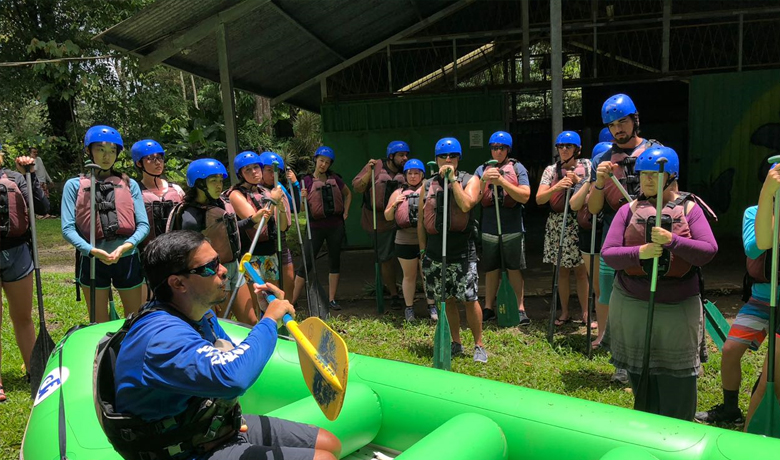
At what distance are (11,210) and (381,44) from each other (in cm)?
679

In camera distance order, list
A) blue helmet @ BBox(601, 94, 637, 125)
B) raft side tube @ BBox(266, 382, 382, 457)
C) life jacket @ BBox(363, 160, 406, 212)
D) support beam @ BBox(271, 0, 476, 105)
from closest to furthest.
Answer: raft side tube @ BBox(266, 382, 382, 457), blue helmet @ BBox(601, 94, 637, 125), life jacket @ BBox(363, 160, 406, 212), support beam @ BBox(271, 0, 476, 105)

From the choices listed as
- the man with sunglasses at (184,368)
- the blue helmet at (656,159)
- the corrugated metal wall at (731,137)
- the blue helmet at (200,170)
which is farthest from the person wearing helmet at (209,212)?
the corrugated metal wall at (731,137)

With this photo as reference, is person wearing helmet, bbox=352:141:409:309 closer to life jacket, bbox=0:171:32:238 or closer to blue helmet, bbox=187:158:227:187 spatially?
blue helmet, bbox=187:158:227:187

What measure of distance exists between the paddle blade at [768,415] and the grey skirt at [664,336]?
0.35 metres

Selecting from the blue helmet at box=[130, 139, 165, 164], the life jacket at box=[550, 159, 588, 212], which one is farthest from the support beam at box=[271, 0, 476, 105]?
the blue helmet at box=[130, 139, 165, 164]

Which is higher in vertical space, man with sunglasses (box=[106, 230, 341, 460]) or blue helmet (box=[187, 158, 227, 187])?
blue helmet (box=[187, 158, 227, 187])

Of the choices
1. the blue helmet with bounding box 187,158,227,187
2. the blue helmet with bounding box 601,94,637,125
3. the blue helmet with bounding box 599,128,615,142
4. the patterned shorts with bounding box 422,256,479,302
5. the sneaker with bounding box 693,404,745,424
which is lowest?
the sneaker with bounding box 693,404,745,424

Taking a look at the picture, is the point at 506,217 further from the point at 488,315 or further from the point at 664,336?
the point at 664,336

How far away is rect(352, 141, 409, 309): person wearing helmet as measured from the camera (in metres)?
6.98

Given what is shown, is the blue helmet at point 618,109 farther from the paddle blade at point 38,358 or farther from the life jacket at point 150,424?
the paddle blade at point 38,358

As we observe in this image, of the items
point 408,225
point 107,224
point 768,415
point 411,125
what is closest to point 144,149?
point 107,224

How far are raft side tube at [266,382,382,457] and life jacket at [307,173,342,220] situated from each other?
3658 millimetres

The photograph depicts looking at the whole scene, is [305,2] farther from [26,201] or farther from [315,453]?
[315,453]

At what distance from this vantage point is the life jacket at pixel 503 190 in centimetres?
559
